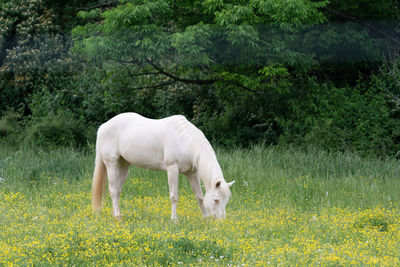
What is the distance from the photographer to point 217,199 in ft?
24.3

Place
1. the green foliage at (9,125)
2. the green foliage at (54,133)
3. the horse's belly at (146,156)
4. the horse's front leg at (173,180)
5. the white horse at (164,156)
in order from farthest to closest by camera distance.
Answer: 1. the green foliage at (9,125)
2. the green foliage at (54,133)
3. the horse's belly at (146,156)
4. the horse's front leg at (173,180)
5. the white horse at (164,156)

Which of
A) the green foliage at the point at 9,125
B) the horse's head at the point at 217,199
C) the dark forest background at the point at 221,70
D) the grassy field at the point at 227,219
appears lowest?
the grassy field at the point at 227,219

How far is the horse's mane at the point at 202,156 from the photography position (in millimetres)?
7539

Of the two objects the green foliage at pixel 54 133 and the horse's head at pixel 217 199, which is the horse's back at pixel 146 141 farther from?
the green foliage at pixel 54 133

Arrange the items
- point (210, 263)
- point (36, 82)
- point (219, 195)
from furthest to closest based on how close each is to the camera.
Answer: point (36, 82), point (219, 195), point (210, 263)

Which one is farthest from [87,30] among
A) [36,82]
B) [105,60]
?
[36,82]

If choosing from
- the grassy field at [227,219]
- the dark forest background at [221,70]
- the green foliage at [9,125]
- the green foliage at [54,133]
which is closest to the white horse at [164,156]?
the grassy field at [227,219]

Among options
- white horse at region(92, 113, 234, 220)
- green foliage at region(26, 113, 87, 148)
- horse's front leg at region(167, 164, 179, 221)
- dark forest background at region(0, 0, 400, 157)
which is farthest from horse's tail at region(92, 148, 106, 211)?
green foliage at region(26, 113, 87, 148)

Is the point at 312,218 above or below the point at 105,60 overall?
below

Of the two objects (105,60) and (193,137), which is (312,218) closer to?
(193,137)

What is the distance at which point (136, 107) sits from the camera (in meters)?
18.3

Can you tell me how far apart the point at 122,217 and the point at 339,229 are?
3.27m

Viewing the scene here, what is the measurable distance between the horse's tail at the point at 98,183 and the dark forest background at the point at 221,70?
4.99 meters

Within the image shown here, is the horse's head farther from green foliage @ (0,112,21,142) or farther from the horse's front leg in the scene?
green foliage @ (0,112,21,142)
